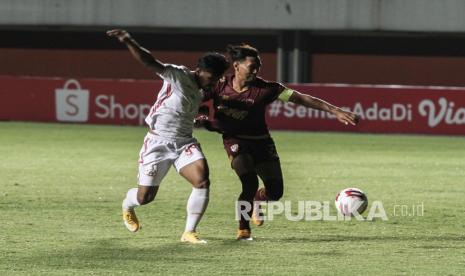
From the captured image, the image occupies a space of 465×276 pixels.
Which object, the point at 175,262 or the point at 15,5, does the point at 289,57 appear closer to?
the point at 15,5

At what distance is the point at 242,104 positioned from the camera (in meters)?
10.6

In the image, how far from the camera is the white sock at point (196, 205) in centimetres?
1001

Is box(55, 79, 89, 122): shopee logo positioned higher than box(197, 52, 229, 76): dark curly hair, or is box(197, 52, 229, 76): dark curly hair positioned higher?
box(197, 52, 229, 76): dark curly hair

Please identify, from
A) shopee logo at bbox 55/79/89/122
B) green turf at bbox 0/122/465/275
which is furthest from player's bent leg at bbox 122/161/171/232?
shopee logo at bbox 55/79/89/122

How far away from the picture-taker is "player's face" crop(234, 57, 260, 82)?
10.4 m

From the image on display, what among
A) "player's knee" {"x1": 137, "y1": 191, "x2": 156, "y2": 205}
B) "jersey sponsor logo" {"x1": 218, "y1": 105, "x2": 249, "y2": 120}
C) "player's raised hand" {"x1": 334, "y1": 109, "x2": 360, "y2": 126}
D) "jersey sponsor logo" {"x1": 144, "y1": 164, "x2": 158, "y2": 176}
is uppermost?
"player's raised hand" {"x1": 334, "y1": 109, "x2": 360, "y2": 126}

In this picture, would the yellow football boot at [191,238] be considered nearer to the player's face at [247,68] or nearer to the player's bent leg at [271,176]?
the player's bent leg at [271,176]

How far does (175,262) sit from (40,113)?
19897mm

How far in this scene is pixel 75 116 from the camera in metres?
28.2

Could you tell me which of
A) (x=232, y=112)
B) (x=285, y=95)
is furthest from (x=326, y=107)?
(x=232, y=112)

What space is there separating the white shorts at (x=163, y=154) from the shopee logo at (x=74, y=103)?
18.2m

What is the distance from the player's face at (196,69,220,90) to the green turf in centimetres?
146

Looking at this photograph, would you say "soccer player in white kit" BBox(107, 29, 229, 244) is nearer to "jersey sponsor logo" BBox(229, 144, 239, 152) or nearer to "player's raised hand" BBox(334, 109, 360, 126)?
"jersey sponsor logo" BBox(229, 144, 239, 152)
